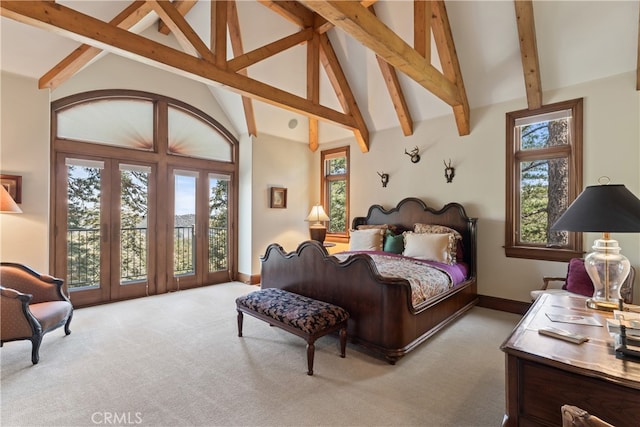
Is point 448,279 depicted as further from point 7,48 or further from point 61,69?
point 7,48

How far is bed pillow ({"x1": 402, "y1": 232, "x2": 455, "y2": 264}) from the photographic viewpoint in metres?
3.96

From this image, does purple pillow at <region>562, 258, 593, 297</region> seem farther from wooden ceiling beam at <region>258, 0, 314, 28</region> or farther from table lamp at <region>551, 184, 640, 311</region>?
wooden ceiling beam at <region>258, 0, 314, 28</region>

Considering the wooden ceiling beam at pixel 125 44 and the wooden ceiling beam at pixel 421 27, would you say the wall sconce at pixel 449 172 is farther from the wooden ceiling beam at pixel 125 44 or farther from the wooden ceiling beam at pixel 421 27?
the wooden ceiling beam at pixel 125 44

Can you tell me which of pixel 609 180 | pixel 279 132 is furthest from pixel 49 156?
pixel 609 180

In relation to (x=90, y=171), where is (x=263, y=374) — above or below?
below

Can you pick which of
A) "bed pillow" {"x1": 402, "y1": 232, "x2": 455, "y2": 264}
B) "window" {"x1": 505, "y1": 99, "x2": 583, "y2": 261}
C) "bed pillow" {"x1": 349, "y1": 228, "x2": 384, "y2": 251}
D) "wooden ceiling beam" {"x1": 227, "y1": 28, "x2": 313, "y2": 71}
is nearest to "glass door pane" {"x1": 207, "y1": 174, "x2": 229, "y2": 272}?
"wooden ceiling beam" {"x1": 227, "y1": 28, "x2": 313, "y2": 71}

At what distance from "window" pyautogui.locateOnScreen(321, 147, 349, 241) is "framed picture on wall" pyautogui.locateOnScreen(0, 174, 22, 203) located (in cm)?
473

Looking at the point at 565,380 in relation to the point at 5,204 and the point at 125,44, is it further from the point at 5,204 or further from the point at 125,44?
the point at 5,204

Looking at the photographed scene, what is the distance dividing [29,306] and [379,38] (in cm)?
409

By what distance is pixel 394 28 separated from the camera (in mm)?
4312

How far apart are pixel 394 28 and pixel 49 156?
493 cm

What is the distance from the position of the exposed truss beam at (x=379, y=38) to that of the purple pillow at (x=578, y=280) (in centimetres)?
253

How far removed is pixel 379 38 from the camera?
2582 millimetres

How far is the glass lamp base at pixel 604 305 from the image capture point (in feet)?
6.34
